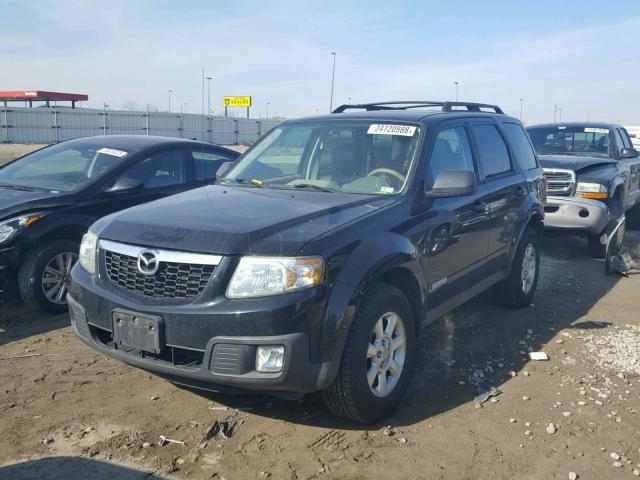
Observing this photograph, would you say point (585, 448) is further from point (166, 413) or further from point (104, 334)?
point (104, 334)

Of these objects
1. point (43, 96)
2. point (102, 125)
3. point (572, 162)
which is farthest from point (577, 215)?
point (43, 96)

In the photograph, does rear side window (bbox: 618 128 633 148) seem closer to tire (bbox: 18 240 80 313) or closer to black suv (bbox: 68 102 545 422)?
black suv (bbox: 68 102 545 422)

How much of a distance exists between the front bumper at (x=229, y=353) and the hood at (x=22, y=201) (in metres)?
2.53

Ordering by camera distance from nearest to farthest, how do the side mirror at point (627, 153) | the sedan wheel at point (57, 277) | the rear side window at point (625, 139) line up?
the sedan wheel at point (57, 277), the side mirror at point (627, 153), the rear side window at point (625, 139)

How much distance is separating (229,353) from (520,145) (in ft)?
13.3

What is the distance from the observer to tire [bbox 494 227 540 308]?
5637 mm

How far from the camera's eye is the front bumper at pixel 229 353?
299 cm

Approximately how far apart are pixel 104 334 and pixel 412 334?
1.85 m

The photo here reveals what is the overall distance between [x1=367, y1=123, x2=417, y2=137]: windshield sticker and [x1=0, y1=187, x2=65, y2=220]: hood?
9.77 feet

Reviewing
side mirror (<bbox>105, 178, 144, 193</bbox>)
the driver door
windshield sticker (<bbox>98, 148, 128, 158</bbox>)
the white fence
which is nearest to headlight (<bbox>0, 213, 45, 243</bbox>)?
side mirror (<bbox>105, 178, 144, 193</bbox>)

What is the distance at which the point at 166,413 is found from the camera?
364cm

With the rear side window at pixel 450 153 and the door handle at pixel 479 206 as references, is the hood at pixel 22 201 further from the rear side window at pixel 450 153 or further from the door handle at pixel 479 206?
the door handle at pixel 479 206

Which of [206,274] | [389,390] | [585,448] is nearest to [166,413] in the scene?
[206,274]

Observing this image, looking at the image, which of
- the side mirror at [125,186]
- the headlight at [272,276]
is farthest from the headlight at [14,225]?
the headlight at [272,276]
